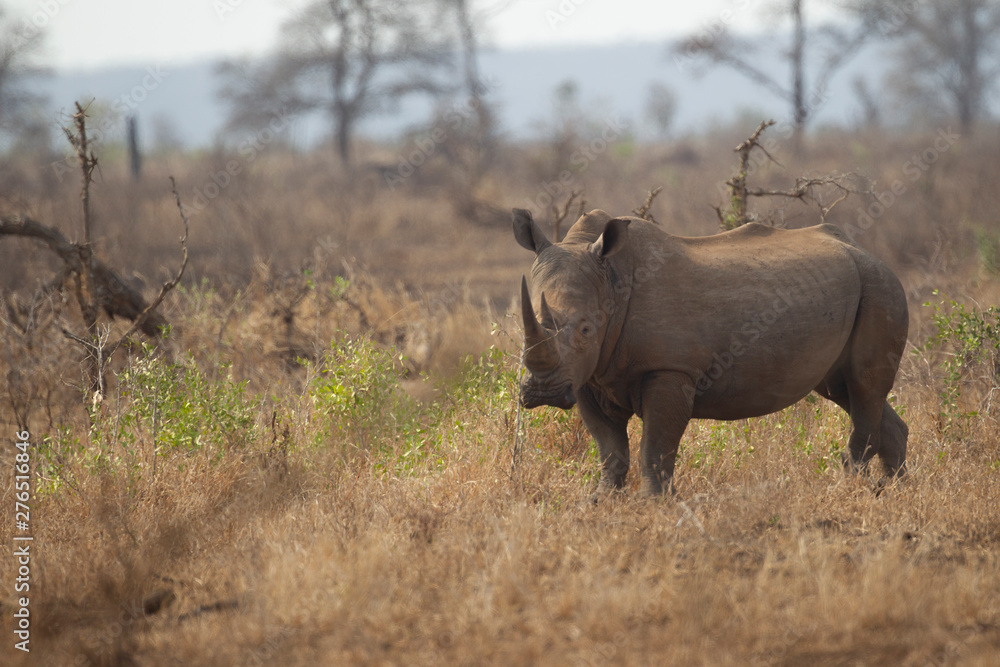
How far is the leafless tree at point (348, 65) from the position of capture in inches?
1184

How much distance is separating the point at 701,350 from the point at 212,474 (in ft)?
9.61

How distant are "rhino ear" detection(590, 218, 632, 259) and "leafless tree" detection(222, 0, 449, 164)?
85.6ft

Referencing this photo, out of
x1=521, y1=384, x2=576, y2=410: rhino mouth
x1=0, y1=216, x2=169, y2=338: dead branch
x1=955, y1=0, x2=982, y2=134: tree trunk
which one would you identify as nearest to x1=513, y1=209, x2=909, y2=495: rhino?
x1=521, y1=384, x2=576, y2=410: rhino mouth

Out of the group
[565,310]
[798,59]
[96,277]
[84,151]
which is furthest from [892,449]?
[798,59]

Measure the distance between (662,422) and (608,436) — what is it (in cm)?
52

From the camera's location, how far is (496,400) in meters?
6.09

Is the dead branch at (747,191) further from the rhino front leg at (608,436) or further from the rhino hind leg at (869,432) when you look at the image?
the rhino front leg at (608,436)

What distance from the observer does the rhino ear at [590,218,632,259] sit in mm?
4441

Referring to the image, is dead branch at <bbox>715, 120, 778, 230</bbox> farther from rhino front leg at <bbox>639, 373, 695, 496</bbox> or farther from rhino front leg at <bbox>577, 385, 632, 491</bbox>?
rhino front leg at <bbox>639, 373, 695, 496</bbox>

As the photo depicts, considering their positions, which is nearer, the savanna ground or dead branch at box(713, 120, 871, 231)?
the savanna ground

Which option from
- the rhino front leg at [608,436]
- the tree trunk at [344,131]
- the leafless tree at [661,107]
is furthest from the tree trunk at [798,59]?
the leafless tree at [661,107]

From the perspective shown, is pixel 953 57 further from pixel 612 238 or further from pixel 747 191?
pixel 612 238

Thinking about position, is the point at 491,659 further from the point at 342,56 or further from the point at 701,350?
the point at 342,56

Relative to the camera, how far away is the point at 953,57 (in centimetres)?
3231
